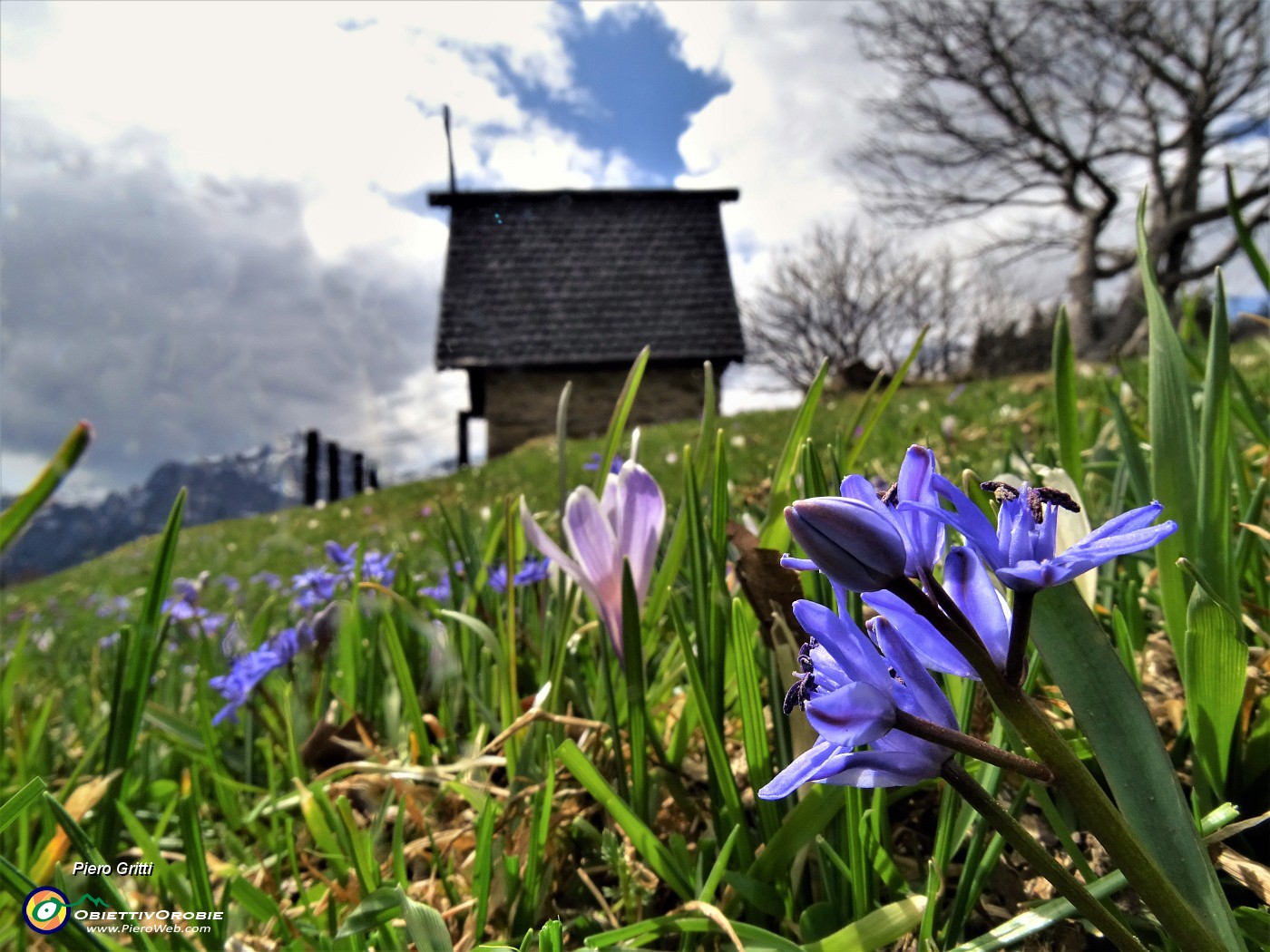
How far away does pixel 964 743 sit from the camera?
349 millimetres

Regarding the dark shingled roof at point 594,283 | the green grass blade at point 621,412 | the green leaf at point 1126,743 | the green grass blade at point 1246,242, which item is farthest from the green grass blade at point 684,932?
the dark shingled roof at point 594,283

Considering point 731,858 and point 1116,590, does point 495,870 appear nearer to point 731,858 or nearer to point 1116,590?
point 731,858

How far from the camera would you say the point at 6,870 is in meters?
0.58

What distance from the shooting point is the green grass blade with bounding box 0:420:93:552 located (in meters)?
0.55

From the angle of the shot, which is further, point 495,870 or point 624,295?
point 624,295

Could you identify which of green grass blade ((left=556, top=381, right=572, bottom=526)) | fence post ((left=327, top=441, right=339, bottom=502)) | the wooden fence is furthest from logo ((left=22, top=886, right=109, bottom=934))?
fence post ((left=327, top=441, right=339, bottom=502))

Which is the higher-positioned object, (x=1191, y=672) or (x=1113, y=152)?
(x=1113, y=152)

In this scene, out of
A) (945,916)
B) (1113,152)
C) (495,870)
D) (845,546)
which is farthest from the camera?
(1113,152)

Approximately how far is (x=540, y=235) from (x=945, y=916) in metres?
16.4

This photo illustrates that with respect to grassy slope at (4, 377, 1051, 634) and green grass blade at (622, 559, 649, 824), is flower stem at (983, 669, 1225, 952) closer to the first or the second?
green grass blade at (622, 559, 649, 824)

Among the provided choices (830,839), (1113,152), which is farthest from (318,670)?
(1113,152)

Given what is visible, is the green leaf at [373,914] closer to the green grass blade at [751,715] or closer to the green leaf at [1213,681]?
the green grass blade at [751,715]

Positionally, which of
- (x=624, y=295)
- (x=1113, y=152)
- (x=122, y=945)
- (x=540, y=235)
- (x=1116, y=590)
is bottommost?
(x=122, y=945)

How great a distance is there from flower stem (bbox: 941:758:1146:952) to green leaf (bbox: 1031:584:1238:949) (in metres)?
0.07
